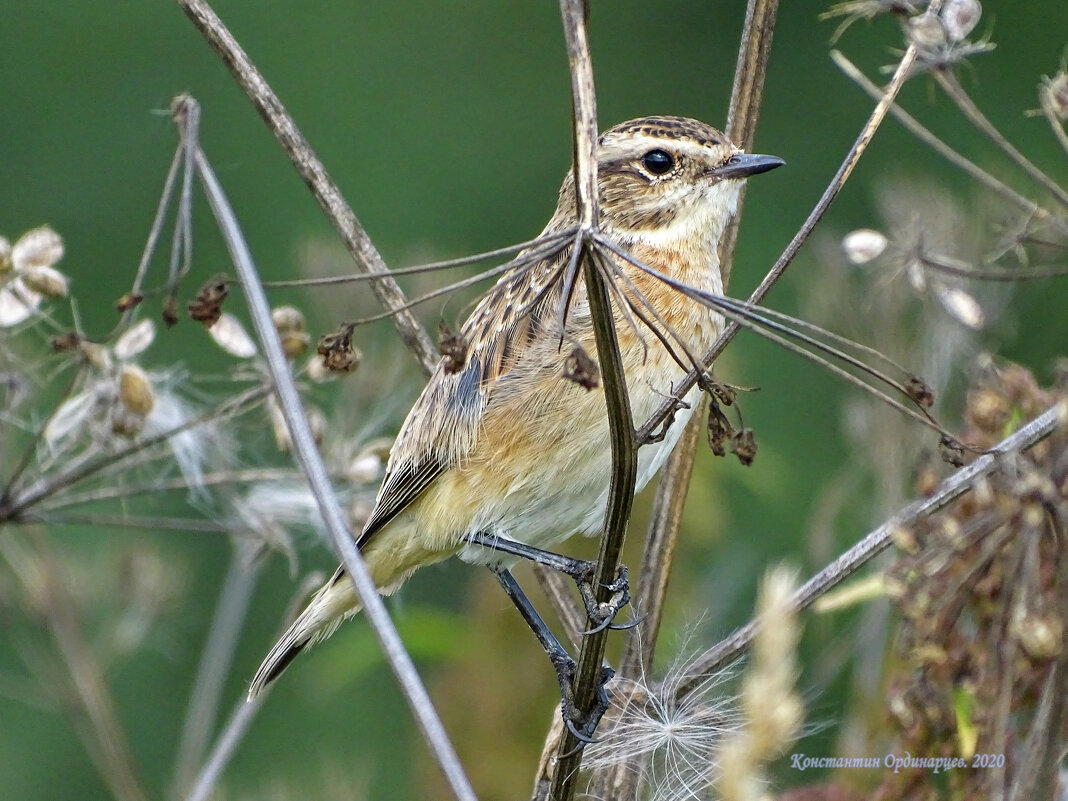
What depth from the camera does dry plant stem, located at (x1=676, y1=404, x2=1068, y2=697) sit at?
90.7 inches

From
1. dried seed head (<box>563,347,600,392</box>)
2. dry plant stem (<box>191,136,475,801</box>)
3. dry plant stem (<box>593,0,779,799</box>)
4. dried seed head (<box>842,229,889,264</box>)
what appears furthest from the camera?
dried seed head (<box>842,229,889,264</box>)

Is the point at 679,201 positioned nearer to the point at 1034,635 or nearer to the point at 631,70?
the point at 1034,635

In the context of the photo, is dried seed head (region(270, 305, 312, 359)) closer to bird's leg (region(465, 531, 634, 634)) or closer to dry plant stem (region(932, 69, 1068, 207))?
bird's leg (region(465, 531, 634, 634))

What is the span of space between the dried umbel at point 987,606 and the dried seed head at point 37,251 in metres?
2.03

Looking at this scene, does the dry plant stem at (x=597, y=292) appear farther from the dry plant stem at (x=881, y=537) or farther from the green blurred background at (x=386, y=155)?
the green blurred background at (x=386, y=155)

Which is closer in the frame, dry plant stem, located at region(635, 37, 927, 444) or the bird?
dry plant stem, located at region(635, 37, 927, 444)

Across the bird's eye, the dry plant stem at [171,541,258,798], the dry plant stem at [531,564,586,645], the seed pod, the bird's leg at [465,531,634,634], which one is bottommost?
the dry plant stem at [171,541,258,798]

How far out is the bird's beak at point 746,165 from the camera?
3445 millimetres

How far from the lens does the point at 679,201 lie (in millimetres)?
3773

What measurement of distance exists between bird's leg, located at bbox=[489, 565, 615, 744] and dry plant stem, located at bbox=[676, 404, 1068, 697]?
0.22 m

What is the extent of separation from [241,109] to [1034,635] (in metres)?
9.94

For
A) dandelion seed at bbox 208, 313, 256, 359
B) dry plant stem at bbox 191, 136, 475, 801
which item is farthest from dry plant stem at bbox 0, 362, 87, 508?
dry plant stem at bbox 191, 136, 475, 801

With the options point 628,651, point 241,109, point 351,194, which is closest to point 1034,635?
point 628,651

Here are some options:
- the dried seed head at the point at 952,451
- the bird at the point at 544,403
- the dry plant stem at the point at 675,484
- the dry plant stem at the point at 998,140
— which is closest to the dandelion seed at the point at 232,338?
the bird at the point at 544,403
